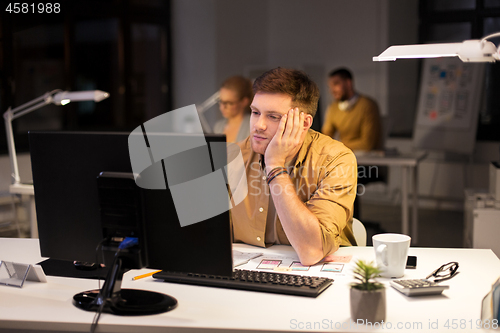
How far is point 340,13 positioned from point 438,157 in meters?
2.11

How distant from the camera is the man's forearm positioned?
146cm

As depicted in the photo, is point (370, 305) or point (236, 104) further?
point (236, 104)

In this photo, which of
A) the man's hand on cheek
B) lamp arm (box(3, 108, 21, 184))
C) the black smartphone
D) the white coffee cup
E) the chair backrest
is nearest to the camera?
the white coffee cup

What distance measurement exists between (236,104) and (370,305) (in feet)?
9.36

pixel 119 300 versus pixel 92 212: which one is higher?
pixel 92 212

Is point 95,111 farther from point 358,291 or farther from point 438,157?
point 358,291

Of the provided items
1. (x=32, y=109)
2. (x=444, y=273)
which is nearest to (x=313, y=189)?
(x=444, y=273)

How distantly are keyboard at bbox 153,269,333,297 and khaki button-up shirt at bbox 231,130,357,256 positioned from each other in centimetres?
33

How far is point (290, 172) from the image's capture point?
1773 mm

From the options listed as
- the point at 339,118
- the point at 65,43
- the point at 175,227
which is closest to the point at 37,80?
the point at 65,43

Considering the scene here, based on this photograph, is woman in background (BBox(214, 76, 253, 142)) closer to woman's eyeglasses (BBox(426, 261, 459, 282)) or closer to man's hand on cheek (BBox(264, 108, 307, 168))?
man's hand on cheek (BBox(264, 108, 307, 168))

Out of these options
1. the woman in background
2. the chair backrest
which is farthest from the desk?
the chair backrest

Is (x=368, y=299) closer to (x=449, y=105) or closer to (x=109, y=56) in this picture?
(x=449, y=105)

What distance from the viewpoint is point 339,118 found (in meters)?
5.05
